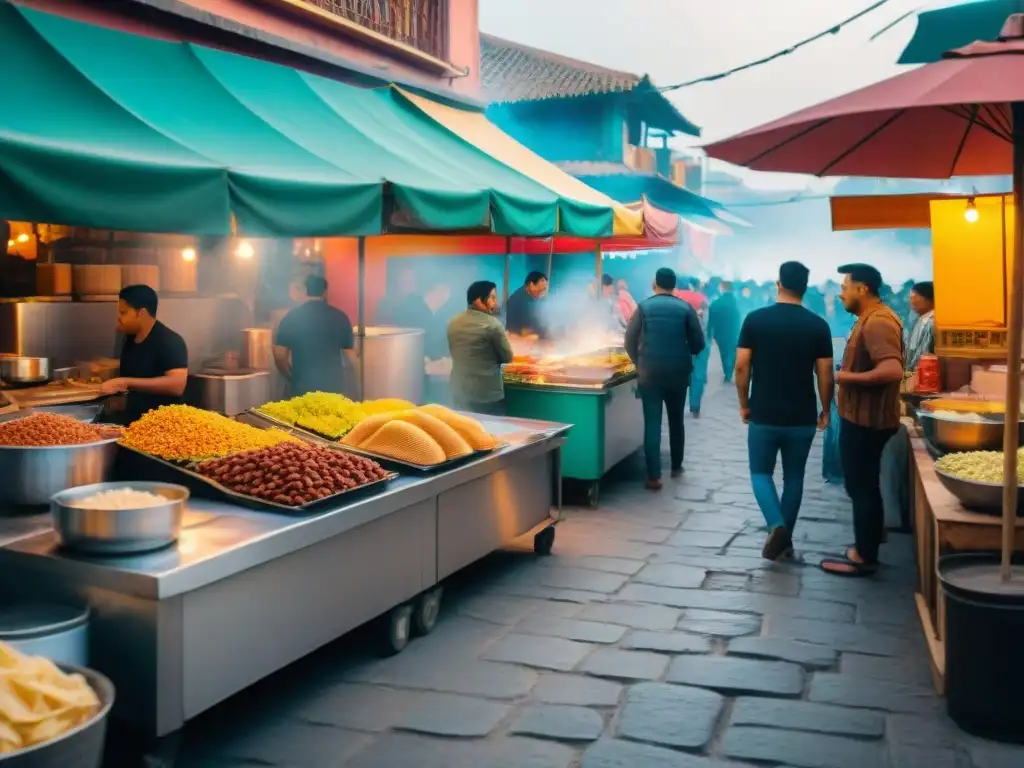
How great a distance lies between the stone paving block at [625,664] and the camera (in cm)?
502

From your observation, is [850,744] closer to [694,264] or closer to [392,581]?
[392,581]

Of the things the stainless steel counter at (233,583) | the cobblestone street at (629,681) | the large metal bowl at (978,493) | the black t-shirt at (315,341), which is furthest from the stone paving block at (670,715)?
the black t-shirt at (315,341)

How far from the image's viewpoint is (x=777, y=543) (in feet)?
23.4

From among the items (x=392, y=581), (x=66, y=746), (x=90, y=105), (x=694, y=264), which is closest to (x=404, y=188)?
(x=90, y=105)

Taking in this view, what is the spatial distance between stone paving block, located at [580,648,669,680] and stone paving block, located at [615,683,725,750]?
0.45ft

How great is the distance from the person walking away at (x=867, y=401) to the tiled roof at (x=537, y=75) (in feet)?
69.6

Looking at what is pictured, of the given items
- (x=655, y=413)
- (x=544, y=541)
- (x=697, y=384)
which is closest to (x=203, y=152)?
(x=544, y=541)

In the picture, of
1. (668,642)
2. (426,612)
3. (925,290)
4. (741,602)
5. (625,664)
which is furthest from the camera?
(925,290)

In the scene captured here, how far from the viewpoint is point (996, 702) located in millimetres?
4258

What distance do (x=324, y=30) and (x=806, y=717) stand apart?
7562 mm

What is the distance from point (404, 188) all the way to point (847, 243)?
207 feet

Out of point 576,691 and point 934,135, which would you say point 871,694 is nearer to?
point 576,691

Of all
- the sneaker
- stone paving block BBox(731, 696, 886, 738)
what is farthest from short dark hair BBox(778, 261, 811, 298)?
stone paving block BBox(731, 696, 886, 738)

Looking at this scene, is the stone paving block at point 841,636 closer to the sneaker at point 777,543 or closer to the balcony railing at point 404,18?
the sneaker at point 777,543
